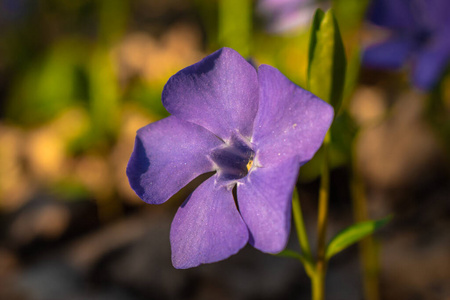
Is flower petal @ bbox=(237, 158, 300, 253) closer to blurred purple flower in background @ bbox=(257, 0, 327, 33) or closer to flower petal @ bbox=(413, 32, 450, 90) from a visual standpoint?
flower petal @ bbox=(413, 32, 450, 90)

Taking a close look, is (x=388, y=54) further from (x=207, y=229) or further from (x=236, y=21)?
(x=207, y=229)

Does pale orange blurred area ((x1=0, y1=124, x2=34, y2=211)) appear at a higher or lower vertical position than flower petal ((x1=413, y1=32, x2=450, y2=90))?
lower

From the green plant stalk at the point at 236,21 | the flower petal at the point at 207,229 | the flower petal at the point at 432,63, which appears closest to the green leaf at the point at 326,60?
the flower petal at the point at 207,229

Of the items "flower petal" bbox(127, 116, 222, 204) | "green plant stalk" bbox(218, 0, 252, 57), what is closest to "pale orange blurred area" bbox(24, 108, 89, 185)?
"green plant stalk" bbox(218, 0, 252, 57)

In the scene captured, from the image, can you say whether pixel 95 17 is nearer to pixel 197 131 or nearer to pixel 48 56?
pixel 48 56

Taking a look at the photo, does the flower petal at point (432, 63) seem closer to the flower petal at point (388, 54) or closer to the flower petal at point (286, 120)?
the flower petal at point (388, 54)

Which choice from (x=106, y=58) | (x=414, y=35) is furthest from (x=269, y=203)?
(x=106, y=58)
